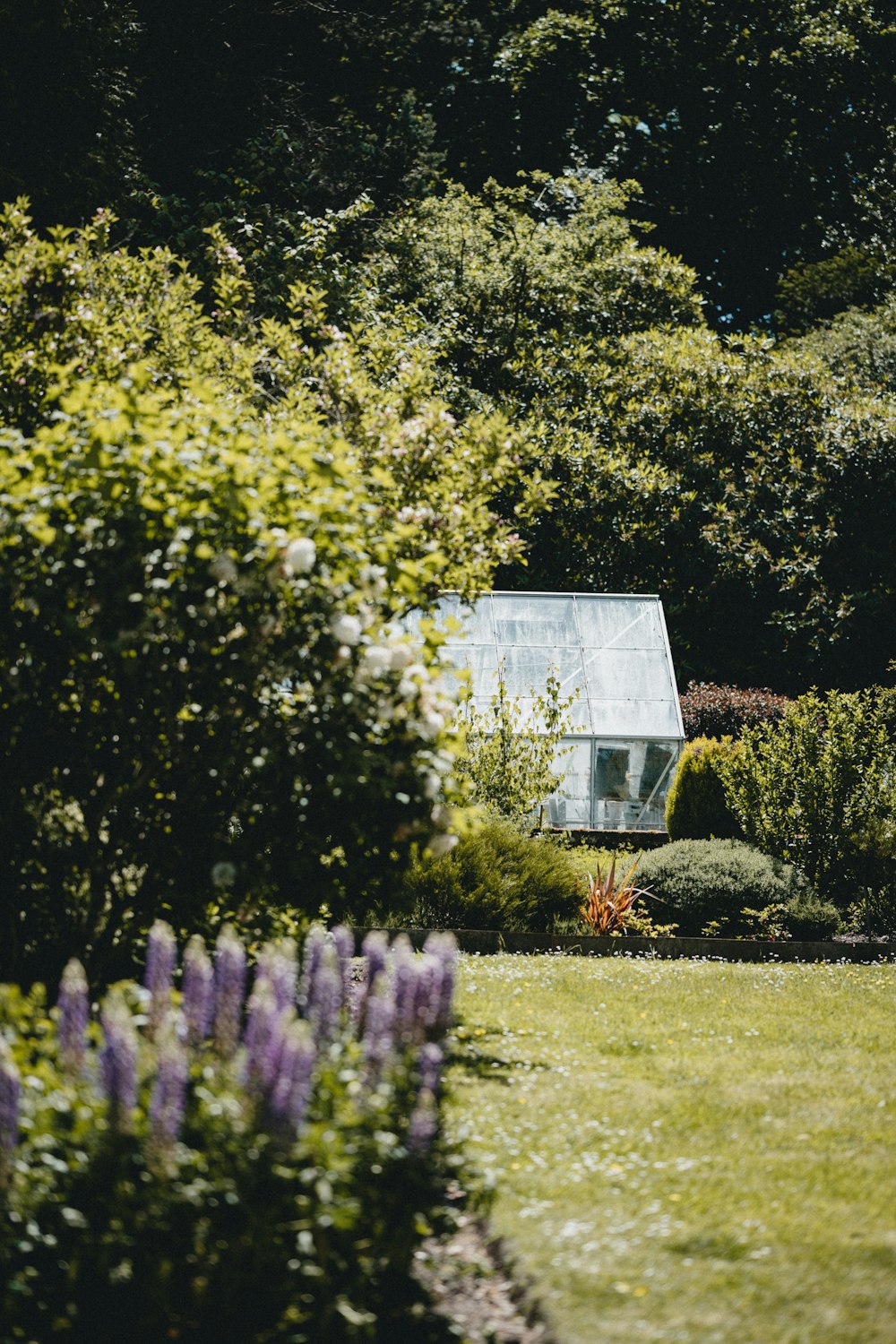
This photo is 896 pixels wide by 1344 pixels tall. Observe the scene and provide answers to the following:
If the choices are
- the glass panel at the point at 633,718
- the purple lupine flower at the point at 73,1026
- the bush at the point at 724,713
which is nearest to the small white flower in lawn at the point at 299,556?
the purple lupine flower at the point at 73,1026

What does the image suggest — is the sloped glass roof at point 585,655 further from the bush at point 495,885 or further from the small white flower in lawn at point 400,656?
the small white flower in lawn at point 400,656

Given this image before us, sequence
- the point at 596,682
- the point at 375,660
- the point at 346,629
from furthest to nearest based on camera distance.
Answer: the point at 596,682, the point at 375,660, the point at 346,629

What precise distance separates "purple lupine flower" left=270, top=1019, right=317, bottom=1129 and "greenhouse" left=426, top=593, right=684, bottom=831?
10.7 meters

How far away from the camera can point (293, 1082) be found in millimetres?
3209

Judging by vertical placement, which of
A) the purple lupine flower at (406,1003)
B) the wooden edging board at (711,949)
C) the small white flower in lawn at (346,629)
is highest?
the small white flower in lawn at (346,629)

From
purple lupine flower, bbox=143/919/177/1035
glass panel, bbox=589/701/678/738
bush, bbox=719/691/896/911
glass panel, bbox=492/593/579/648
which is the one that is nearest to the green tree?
glass panel, bbox=589/701/678/738

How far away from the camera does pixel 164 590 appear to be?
4934mm

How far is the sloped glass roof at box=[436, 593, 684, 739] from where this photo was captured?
14988mm

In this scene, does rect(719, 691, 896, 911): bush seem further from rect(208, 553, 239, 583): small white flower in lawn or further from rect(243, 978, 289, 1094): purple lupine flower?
rect(243, 978, 289, 1094): purple lupine flower

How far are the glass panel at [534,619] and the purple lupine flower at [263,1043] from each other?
40.6ft

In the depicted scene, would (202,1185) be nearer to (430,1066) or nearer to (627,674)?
(430,1066)

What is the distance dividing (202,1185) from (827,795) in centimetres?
954

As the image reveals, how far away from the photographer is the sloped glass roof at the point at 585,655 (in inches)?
590

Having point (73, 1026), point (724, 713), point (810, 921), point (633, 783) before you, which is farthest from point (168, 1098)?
point (724, 713)
